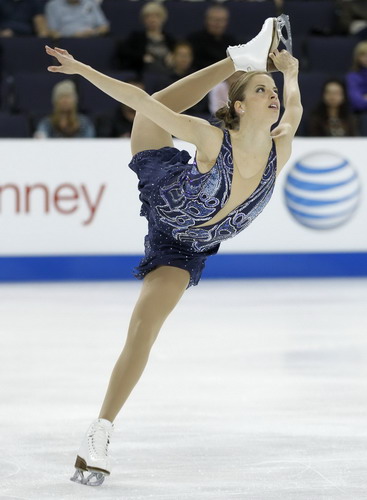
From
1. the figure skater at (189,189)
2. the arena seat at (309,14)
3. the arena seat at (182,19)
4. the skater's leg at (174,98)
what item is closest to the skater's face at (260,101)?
the figure skater at (189,189)

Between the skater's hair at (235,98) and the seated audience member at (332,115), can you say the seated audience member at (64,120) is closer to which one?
the seated audience member at (332,115)

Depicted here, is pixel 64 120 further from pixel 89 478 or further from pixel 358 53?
pixel 89 478

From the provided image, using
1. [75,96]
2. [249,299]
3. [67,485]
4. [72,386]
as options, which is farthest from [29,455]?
[75,96]

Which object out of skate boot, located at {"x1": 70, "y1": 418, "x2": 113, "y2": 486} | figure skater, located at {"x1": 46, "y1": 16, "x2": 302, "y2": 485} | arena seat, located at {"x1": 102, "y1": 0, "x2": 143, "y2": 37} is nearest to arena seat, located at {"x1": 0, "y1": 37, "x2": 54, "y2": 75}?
arena seat, located at {"x1": 102, "y1": 0, "x2": 143, "y2": 37}

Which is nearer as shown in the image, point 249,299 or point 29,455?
point 29,455

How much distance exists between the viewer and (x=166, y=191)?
3.25 meters

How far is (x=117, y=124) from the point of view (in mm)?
7863

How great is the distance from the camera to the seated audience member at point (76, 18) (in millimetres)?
8875

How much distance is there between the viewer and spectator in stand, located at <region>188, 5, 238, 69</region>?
28.1 feet

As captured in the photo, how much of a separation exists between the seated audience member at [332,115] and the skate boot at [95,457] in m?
5.12

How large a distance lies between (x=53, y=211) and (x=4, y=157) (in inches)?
19.7

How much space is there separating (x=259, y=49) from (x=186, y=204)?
599mm

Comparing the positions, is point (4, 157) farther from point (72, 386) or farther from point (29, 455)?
point (29, 455)

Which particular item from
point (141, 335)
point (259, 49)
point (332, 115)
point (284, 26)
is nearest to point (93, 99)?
point (332, 115)
